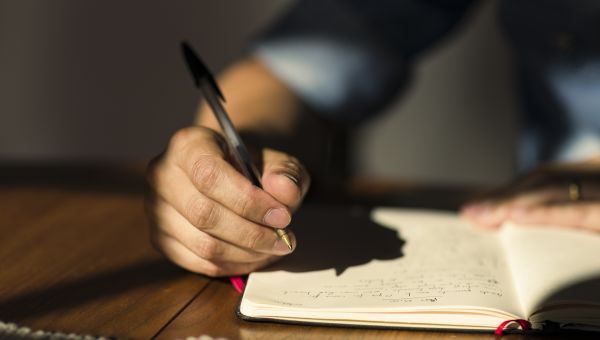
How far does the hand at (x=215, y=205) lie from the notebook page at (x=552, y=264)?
0.23 metres

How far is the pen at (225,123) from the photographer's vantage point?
2.14ft

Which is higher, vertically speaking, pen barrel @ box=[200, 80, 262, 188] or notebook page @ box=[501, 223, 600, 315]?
pen barrel @ box=[200, 80, 262, 188]

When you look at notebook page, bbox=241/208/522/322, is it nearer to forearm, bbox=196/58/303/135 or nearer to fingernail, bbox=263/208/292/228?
fingernail, bbox=263/208/292/228

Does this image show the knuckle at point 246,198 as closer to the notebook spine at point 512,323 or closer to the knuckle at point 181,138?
the knuckle at point 181,138

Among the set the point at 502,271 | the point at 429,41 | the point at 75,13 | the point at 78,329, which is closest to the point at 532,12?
the point at 429,41

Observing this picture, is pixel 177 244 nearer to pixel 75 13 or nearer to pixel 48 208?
pixel 48 208

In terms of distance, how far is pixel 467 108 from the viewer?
1.99 metres

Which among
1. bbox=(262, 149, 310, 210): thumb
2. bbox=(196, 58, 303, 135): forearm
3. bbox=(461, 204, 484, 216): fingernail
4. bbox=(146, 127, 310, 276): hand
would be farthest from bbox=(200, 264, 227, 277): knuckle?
bbox=(461, 204, 484, 216): fingernail

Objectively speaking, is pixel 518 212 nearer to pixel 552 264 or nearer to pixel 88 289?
pixel 552 264

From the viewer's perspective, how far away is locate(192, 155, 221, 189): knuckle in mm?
631

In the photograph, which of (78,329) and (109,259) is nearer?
(78,329)

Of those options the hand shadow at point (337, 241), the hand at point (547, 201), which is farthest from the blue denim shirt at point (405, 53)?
the hand shadow at point (337, 241)

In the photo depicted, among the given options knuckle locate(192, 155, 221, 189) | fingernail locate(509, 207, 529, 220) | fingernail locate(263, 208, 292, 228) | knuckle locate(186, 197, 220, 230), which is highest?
knuckle locate(192, 155, 221, 189)

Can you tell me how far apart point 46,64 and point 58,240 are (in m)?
1.58
